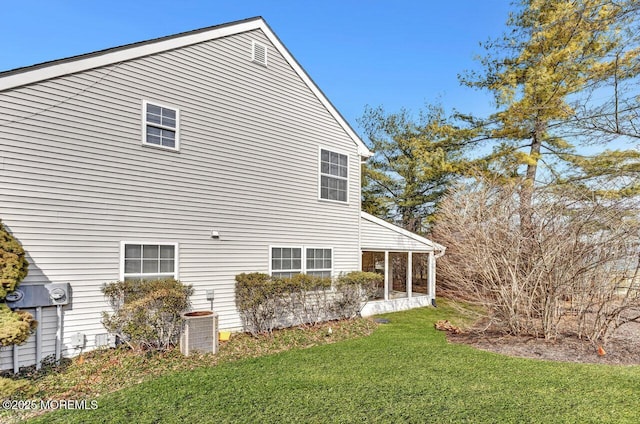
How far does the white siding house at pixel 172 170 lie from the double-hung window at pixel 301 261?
0.04 metres

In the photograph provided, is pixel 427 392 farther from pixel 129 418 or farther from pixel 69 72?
pixel 69 72

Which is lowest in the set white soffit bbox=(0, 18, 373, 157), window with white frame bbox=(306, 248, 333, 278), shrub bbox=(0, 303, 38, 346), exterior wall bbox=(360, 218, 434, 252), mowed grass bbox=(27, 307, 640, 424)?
mowed grass bbox=(27, 307, 640, 424)

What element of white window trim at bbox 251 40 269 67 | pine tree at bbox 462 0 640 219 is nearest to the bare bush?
pine tree at bbox 462 0 640 219

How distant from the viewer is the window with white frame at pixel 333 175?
33.2 feet

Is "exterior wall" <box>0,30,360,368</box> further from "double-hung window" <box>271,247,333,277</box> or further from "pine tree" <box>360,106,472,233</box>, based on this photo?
"pine tree" <box>360,106,472,233</box>

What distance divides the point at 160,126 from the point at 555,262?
338 inches

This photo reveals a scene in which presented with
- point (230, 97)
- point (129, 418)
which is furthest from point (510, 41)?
point (129, 418)

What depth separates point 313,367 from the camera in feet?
19.1

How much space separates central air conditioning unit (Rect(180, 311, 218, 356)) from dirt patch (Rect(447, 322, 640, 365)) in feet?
17.1

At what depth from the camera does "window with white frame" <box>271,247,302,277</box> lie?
896cm

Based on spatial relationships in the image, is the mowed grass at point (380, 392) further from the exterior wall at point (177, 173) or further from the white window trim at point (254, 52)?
the white window trim at point (254, 52)

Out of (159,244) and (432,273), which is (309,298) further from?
(432,273)

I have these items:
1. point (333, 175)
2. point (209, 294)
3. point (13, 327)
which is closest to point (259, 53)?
point (333, 175)

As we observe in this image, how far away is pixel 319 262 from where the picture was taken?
32.3 feet
